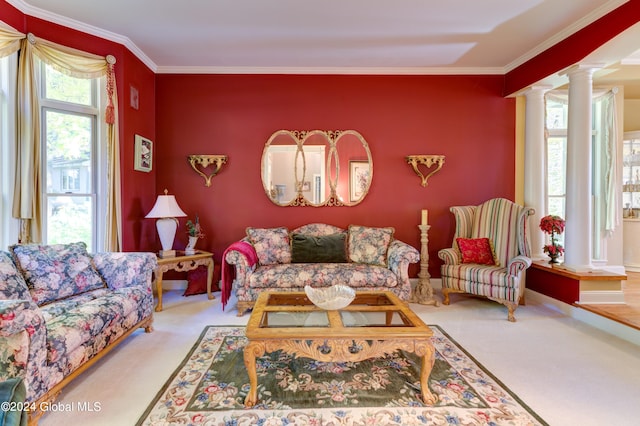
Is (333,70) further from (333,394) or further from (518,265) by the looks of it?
(333,394)

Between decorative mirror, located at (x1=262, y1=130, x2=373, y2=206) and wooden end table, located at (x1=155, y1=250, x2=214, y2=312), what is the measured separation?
3.85 ft

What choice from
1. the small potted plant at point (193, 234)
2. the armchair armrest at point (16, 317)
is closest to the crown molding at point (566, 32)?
the small potted plant at point (193, 234)

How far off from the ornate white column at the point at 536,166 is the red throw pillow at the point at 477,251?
79 cm

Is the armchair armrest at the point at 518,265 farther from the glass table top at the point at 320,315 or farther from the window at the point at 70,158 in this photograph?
the window at the point at 70,158

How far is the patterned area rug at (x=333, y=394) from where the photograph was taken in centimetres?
174

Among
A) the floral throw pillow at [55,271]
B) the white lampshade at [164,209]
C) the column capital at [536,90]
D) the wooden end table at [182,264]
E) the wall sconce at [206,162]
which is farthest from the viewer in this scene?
the wall sconce at [206,162]

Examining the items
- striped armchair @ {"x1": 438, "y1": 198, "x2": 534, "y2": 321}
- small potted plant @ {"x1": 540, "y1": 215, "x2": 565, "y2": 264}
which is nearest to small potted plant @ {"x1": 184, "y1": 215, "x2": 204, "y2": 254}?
striped armchair @ {"x1": 438, "y1": 198, "x2": 534, "y2": 321}

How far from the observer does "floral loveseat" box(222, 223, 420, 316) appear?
10.8 feet

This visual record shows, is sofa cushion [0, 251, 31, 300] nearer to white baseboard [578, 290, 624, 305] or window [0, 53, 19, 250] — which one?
window [0, 53, 19, 250]

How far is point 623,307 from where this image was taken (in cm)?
309

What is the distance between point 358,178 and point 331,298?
2333 mm

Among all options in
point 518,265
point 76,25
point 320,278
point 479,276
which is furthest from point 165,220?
point 518,265

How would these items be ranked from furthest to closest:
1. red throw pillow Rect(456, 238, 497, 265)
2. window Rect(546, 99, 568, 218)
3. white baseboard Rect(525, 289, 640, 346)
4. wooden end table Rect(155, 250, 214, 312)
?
1. window Rect(546, 99, 568, 218)
2. red throw pillow Rect(456, 238, 497, 265)
3. wooden end table Rect(155, 250, 214, 312)
4. white baseboard Rect(525, 289, 640, 346)

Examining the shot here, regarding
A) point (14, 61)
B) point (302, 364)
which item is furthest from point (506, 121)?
point (14, 61)
